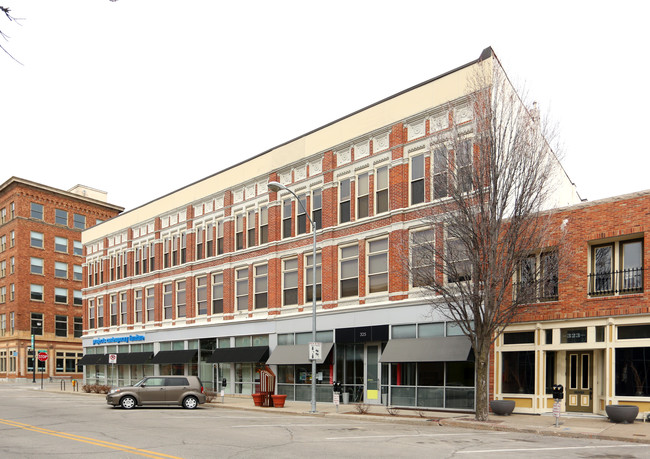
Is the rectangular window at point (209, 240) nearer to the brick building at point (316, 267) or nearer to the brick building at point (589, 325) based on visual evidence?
the brick building at point (316, 267)

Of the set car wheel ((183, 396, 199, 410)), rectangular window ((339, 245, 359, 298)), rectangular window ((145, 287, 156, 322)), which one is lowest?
car wheel ((183, 396, 199, 410))

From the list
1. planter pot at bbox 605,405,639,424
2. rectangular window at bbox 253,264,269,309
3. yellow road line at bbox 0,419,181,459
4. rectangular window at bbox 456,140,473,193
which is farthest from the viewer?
rectangular window at bbox 253,264,269,309

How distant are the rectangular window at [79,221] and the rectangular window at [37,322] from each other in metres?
11.0

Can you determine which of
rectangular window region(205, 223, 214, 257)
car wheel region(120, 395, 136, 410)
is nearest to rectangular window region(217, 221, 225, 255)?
rectangular window region(205, 223, 214, 257)

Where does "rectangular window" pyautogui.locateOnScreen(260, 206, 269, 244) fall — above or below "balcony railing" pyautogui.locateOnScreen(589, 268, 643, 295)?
above

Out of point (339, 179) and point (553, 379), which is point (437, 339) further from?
point (339, 179)

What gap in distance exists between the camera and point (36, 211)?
69625mm

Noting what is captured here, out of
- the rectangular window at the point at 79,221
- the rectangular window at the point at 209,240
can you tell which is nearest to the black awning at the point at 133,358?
the rectangular window at the point at 209,240

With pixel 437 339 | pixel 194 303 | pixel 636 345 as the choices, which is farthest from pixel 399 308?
pixel 194 303

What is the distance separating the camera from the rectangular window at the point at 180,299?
4153cm

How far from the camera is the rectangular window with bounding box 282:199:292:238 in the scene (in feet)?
110

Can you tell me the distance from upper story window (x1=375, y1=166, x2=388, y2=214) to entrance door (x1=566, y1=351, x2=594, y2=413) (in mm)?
10291

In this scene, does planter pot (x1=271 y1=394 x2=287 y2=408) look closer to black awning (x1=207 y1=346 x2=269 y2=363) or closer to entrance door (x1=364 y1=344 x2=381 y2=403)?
entrance door (x1=364 y1=344 x2=381 y2=403)

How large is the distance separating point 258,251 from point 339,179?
7.23m
